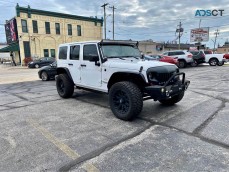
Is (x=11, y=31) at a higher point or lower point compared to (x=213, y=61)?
higher

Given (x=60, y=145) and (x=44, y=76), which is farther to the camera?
(x=44, y=76)

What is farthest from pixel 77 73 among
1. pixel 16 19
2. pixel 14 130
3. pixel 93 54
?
pixel 16 19

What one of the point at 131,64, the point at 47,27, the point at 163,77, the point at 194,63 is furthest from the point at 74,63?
the point at 47,27

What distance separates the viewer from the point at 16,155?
10.7ft

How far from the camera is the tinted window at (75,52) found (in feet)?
21.2

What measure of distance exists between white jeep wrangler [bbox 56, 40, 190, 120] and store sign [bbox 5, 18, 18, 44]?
93.5ft

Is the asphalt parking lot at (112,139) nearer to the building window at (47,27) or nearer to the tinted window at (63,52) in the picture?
the tinted window at (63,52)

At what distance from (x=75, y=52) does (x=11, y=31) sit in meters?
31.8

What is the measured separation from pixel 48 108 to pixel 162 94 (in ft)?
11.8

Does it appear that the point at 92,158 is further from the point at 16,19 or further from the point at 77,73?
the point at 16,19

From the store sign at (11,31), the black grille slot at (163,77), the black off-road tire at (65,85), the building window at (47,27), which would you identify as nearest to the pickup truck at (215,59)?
the black off-road tire at (65,85)

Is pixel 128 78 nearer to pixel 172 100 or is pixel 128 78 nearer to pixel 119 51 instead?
pixel 119 51

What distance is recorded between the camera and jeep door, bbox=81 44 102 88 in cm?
564

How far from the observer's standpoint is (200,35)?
1672 inches
